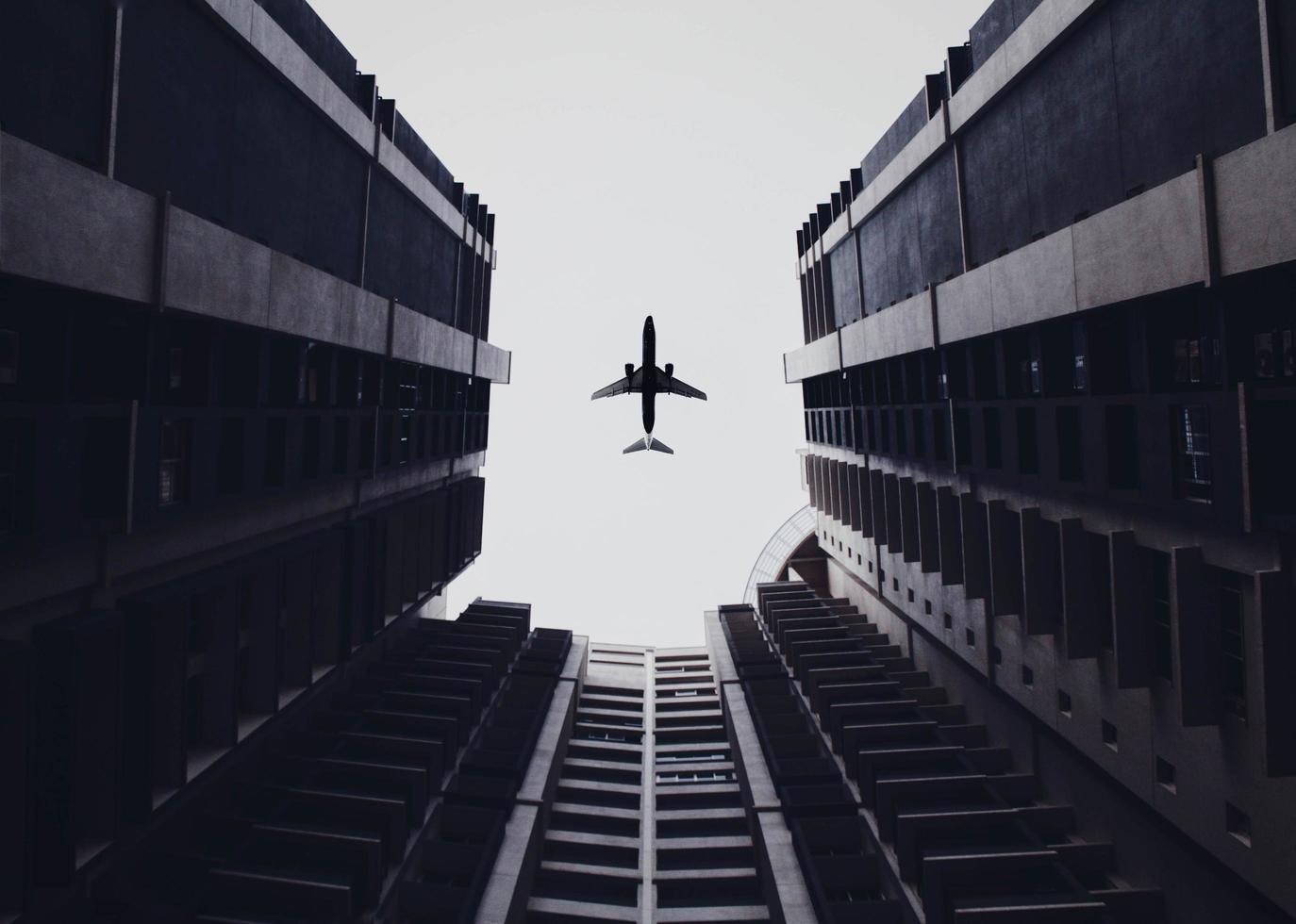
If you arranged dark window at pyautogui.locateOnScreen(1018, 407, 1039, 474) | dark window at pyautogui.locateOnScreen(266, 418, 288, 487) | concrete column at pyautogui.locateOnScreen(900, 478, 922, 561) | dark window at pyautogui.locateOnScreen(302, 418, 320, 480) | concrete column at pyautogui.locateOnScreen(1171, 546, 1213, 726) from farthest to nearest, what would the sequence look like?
concrete column at pyautogui.locateOnScreen(900, 478, 922, 561) < dark window at pyautogui.locateOnScreen(302, 418, 320, 480) < dark window at pyautogui.locateOnScreen(266, 418, 288, 487) < dark window at pyautogui.locateOnScreen(1018, 407, 1039, 474) < concrete column at pyautogui.locateOnScreen(1171, 546, 1213, 726)

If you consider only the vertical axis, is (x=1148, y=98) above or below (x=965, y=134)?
below

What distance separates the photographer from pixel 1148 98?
68.1ft

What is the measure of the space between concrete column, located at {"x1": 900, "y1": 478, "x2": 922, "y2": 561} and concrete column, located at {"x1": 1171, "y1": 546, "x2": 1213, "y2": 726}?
69.6ft

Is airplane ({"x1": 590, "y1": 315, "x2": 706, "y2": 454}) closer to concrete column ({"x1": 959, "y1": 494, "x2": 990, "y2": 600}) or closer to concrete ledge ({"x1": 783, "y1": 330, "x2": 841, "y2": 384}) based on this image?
concrete ledge ({"x1": 783, "y1": 330, "x2": 841, "y2": 384})

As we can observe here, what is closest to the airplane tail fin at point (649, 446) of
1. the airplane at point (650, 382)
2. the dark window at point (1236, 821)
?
the airplane at point (650, 382)

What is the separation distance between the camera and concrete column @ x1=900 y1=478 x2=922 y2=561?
40.8 metres

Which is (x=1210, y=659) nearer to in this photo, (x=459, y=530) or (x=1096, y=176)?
(x=1096, y=176)

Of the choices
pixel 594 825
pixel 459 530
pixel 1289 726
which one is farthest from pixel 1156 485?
pixel 459 530

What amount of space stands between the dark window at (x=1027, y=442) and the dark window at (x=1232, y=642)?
1017cm

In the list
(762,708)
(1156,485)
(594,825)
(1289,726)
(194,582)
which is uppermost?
(1156,485)

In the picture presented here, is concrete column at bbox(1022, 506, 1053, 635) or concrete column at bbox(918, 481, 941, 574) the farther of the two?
concrete column at bbox(918, 481, 941, 574)

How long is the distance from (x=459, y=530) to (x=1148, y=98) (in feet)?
153

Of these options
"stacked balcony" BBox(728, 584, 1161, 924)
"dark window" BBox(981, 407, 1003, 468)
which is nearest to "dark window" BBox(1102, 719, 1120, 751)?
"stacked balcony" BBox(728, 584, 1161, 924)

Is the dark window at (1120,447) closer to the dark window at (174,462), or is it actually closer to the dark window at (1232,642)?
the dark window at (1232,642)
